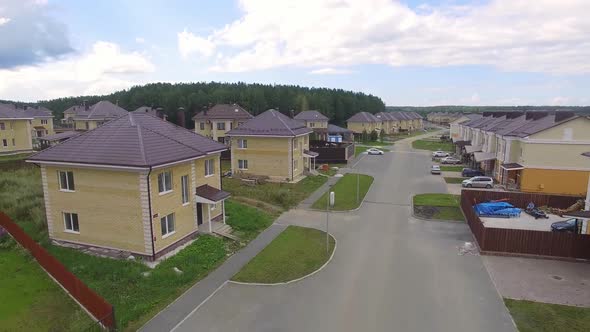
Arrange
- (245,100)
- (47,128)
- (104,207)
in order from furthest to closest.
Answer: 1. (245,100)
2. (47,128)
3. (104,207)

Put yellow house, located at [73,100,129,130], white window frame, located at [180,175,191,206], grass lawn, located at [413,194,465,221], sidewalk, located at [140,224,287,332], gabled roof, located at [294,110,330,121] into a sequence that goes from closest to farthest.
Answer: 1. sidewalk, located at [140,224,287,332]
2. white window frame, located at [180,175,191,206]
3. grass lawn, located at [413,194,465,221]
4. yellow house, located at [73,100,129,130]
5. gabled roof, located at [294,110,330,121]

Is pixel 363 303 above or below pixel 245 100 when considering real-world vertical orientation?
below

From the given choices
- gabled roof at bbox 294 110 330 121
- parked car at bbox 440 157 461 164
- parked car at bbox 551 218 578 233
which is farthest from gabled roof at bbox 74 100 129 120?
parked car at bbox 551 218 578 233

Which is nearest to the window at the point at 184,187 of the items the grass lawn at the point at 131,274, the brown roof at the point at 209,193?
the brown roof at the point at 209,193

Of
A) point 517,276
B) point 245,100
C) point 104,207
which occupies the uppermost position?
point 245,100

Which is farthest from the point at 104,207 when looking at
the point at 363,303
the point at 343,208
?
the point at 343,208

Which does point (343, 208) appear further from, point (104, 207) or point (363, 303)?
point (104, 207)

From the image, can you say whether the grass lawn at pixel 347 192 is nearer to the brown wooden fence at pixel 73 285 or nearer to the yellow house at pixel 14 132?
the brown wooden fence at pixel 73 285

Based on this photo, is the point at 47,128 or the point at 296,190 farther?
the point at 47,128

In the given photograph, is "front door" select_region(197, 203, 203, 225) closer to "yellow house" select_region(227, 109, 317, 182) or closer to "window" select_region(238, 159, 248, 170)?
"yellow house" select_region(227, 109, 317, 182)
